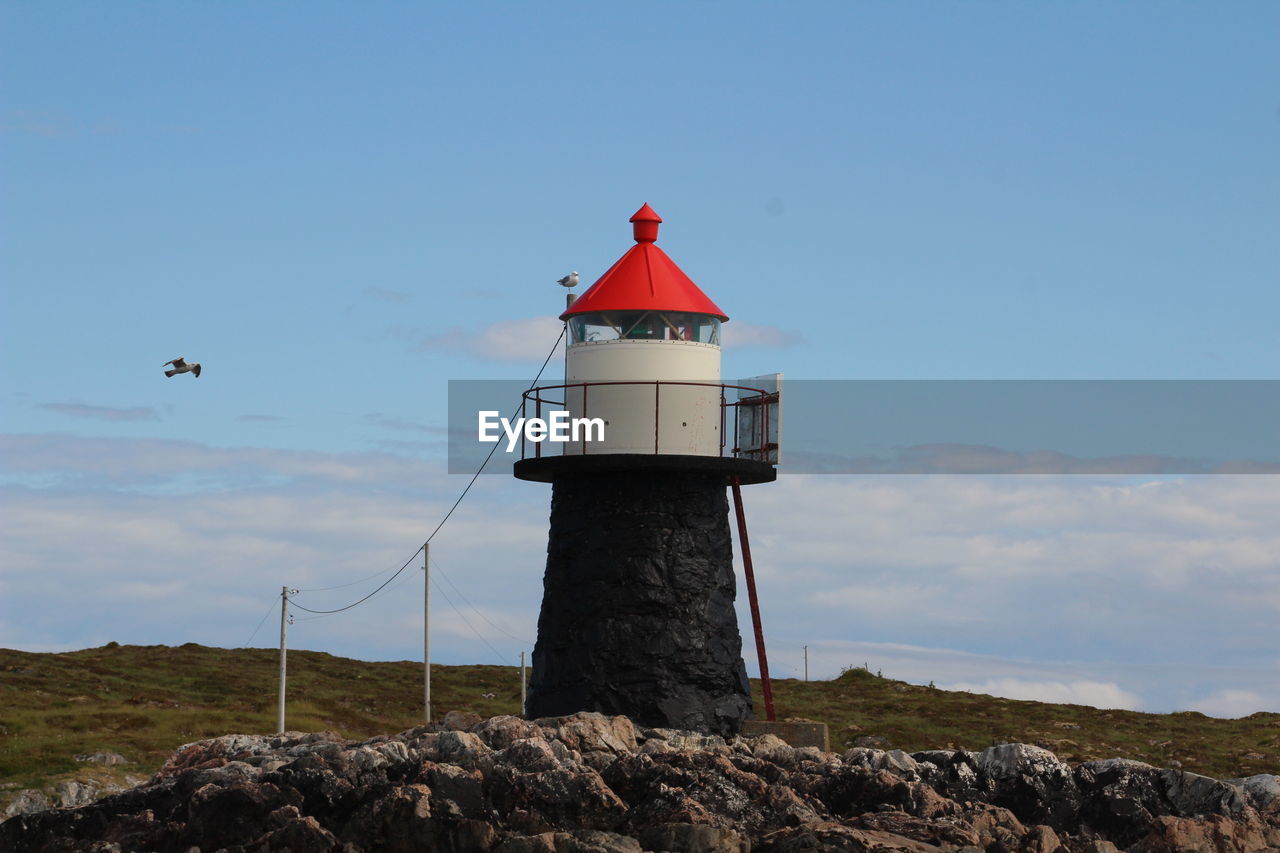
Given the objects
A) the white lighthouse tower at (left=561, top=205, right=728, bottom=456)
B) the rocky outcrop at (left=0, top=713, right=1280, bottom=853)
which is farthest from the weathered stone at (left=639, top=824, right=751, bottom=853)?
the white lighthouse tower at (left=561, top=205, right=728, bottom=456)

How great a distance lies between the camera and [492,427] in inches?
1053

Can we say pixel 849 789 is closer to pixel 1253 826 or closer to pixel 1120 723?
pixel 1253 826

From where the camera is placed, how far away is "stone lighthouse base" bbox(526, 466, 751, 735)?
24.2 m

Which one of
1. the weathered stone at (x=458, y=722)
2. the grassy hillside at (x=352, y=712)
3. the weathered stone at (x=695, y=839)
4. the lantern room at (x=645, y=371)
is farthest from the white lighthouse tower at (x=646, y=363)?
the grassy hillside at (x=352, y=712)

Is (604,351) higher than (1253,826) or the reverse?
higher

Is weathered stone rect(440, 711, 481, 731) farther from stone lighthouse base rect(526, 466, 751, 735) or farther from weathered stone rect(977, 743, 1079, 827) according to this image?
weathered stone rect(977, 743, 1079, 827)

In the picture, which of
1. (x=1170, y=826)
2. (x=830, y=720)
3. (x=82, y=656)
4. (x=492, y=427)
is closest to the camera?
(x=1170, y=826)

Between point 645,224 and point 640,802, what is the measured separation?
31.0 ft

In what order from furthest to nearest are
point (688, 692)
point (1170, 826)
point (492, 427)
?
point (492, 427), point (688, 692), point (1170, 826)

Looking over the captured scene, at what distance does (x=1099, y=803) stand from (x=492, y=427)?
11137mm

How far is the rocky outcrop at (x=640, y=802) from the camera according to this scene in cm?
1981

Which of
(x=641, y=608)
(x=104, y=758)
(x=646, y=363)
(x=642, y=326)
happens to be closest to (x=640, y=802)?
(x=641, y=608)

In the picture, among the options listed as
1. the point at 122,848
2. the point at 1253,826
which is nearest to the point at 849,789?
the point at 1253,826

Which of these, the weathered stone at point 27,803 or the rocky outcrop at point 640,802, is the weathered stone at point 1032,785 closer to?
the rocky outcrop at point 640,802
